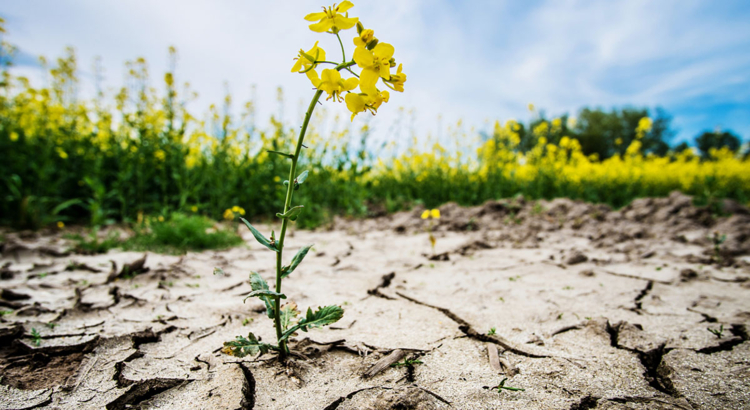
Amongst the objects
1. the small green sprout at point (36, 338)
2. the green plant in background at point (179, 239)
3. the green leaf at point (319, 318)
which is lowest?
the small green sprout at point (36, 338)

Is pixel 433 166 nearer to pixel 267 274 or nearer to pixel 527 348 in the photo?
pixel 267 274

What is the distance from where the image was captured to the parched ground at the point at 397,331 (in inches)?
37.3

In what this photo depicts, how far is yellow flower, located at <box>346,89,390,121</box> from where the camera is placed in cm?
85

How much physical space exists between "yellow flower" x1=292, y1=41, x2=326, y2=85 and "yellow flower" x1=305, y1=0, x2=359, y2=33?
37 millimetres

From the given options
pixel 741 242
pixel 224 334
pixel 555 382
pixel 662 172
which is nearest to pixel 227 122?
pixel 224 334

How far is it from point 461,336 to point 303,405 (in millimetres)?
616

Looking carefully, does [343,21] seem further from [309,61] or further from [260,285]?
[260,285]

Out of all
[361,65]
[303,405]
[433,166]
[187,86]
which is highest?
[187,86]

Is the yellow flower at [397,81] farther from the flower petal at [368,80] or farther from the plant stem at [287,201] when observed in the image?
the plant stem at [287,201]

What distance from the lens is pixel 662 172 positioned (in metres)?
8.46

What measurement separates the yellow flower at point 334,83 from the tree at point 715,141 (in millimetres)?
31420

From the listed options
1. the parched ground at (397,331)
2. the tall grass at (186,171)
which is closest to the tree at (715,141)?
the tall grass at (186,171)

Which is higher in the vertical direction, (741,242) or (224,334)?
(741,242)

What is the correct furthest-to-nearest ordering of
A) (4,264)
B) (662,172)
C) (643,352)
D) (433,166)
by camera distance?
(662,172) < (433,166) < (4,264) < (643,352)
